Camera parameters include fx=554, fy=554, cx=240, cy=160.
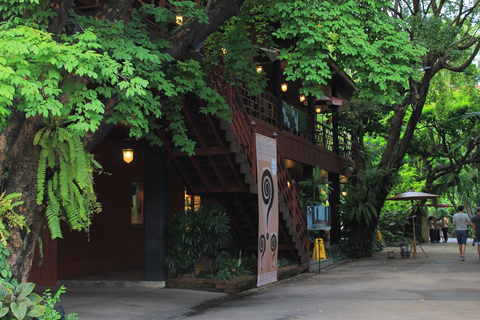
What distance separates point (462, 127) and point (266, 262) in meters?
18.1

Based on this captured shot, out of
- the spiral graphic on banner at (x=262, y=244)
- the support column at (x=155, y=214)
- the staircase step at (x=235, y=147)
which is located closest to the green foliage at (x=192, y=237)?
the support column at (x=155, y=214)

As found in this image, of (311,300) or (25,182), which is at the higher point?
(25,182)

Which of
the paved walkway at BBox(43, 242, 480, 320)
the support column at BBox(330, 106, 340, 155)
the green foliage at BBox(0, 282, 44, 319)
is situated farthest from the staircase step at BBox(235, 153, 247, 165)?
the support column at BBox(330, 106, 340, 155)

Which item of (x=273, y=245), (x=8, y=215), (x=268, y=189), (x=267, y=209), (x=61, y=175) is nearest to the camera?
(x=8, y=215)

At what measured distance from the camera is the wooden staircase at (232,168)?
11.9 metres

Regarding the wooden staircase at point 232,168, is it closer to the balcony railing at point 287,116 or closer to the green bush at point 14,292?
the balcony railing at point 287,116

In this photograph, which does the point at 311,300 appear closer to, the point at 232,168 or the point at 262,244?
the point at 262,244

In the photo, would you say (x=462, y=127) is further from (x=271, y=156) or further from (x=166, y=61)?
(x=166, y=61)

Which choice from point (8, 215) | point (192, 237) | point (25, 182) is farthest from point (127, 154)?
point (8, 215)

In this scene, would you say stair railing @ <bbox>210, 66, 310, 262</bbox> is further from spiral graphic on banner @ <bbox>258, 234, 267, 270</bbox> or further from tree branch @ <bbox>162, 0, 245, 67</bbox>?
tree branch @ <bbox>162, 0, 245, 67</bbox>

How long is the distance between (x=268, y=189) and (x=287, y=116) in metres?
5.90

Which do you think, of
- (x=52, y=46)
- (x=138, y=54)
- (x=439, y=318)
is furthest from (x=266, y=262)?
(x=52, y=46)

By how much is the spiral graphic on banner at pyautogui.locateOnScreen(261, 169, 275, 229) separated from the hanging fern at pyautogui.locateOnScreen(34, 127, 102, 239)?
6146mm

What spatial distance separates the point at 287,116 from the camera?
1877 centimetres
